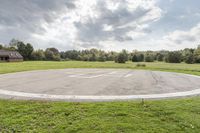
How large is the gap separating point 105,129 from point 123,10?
1512 centimetres

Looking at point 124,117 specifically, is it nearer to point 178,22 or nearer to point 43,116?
point 43,116

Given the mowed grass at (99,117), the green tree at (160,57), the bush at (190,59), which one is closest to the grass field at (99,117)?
the mowed grass at (99,117)

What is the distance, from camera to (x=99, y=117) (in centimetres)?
412

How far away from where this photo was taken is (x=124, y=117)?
4141mm

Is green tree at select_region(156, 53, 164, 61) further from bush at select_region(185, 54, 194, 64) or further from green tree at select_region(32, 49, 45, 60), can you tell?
green tree at select_region(32, 49, 45, 60)

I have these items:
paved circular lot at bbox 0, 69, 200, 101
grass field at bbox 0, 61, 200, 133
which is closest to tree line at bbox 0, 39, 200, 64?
paved circular lot at bbox 0, 69, 200, 101

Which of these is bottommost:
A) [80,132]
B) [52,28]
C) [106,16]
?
[80,132]

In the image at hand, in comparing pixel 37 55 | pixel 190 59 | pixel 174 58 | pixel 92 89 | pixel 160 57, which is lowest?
pixel 92 89

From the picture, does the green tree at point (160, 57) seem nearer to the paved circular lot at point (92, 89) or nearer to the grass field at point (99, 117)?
the paved circular lot at point (92, 89)

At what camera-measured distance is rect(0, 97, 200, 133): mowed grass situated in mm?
3498

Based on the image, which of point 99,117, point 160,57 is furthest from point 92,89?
point 160,57

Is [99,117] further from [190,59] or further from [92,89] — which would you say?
[190,59]

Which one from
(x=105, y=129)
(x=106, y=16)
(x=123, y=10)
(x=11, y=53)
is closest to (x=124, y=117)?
(x=105, y=129)

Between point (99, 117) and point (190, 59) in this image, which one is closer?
point (99, 117)
